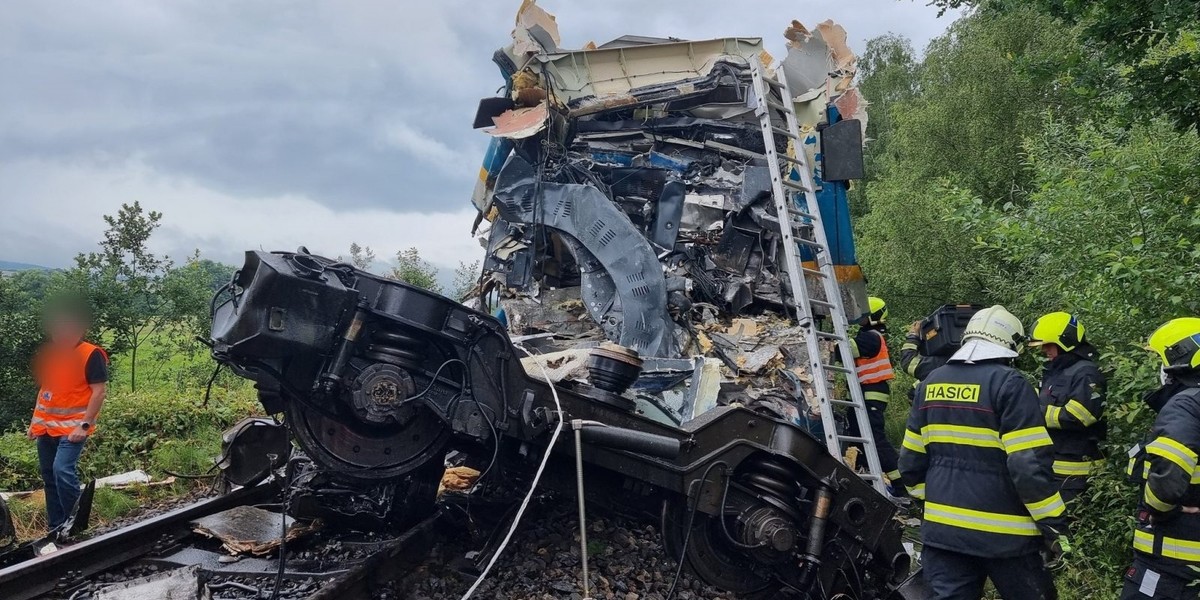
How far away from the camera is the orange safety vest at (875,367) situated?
6941 mm

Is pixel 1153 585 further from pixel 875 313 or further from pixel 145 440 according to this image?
pixel 145 440

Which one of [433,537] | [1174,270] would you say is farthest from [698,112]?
[433,537]

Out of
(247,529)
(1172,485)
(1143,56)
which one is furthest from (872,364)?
(247,529)

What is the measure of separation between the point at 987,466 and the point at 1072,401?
1.29m

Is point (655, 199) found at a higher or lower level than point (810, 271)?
higher

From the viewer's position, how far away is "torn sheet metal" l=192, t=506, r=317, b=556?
392 cm

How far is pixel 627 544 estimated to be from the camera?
14.1ft

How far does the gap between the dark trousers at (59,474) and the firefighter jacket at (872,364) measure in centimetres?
605

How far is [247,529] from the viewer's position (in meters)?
4.17

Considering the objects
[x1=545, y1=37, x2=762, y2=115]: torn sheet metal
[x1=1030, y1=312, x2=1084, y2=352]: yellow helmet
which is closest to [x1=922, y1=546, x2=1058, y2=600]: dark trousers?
[x1=1030, y1=312, x2=1084, y2=352]: yellow helmet

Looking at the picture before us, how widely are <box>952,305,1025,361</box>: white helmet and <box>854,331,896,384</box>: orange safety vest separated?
3.51 metres

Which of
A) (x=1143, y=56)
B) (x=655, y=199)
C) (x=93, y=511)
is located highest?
(x=1143, y=56)

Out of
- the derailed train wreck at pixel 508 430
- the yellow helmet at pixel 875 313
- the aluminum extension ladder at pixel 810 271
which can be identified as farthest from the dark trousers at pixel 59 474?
the yellow helmet at pixel 875 313

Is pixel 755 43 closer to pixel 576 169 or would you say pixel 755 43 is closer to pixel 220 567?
pixel 576 169
